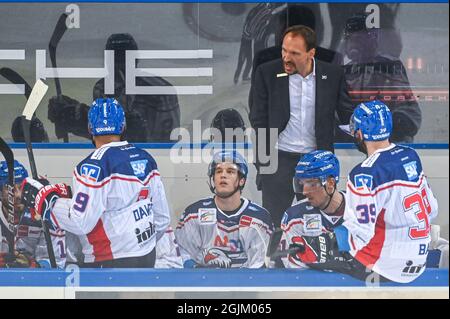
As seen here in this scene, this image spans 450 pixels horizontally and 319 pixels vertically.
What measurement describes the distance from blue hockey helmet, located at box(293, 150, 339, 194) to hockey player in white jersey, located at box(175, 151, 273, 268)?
272 mm

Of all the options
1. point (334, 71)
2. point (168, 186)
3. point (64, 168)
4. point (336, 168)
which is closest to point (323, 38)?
point (334, 71)

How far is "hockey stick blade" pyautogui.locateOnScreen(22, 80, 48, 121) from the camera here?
236 inches

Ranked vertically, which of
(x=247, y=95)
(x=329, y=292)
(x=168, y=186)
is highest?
(x=247, y=95)

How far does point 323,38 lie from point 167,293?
4.74 feet

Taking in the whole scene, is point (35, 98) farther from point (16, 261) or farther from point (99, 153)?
point (16, 261)

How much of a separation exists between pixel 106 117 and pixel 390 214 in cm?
144

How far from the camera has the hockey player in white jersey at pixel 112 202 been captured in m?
5.94

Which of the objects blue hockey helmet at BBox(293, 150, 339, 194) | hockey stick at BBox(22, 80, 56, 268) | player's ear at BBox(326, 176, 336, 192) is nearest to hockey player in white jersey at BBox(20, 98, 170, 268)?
hockey stick at BBox(22, 80, 56, 268)

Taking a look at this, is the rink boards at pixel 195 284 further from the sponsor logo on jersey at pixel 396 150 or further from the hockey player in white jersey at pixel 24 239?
the sponsor logo on jersey at pixel 396 150

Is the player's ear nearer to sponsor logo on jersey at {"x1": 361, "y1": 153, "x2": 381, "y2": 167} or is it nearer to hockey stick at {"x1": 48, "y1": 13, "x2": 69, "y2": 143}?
sponsor logo on jersey at {"x1": 361, "y1": 153, "x2": 381, "y2": 167}

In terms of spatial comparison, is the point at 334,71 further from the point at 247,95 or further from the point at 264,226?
the point at 264,226

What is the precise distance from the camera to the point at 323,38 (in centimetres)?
601

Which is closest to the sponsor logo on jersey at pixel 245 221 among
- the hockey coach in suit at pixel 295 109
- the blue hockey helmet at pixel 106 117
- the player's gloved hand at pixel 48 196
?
the hockey coach in suit at pixel 295 109

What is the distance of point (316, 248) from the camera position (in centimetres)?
604
